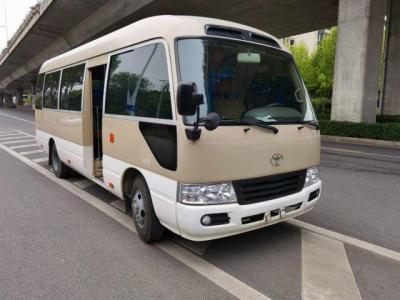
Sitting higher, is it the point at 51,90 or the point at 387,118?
the point at 51,90

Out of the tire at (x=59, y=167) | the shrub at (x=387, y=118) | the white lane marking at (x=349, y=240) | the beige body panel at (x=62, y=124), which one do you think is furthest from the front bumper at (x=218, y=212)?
the shrub at (x=387, y=118)

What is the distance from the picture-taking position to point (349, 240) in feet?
14.5

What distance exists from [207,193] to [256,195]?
1.88 feet

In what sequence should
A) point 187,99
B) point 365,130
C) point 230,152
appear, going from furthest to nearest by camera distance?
point 365,130
point 230,152
point 187,99

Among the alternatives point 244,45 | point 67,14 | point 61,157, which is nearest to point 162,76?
point 244,45

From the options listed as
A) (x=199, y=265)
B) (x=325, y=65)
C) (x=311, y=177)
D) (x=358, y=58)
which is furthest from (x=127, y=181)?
(x=325, y=65)

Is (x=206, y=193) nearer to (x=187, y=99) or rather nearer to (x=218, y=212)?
(x=218, y=212)

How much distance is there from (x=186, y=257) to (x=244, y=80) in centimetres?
203

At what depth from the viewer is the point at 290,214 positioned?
4086 millimetres

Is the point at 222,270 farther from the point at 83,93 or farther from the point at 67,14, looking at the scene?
the point at 67,14

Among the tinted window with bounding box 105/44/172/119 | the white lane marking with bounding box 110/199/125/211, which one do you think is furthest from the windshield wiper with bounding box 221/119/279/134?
the white lane marking with bounding box 110/199/125/211

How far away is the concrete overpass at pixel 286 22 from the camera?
16141 mm

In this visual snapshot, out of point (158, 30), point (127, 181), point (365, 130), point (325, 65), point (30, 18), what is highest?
point (30, 18)

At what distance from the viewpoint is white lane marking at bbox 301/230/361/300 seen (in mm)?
3244
